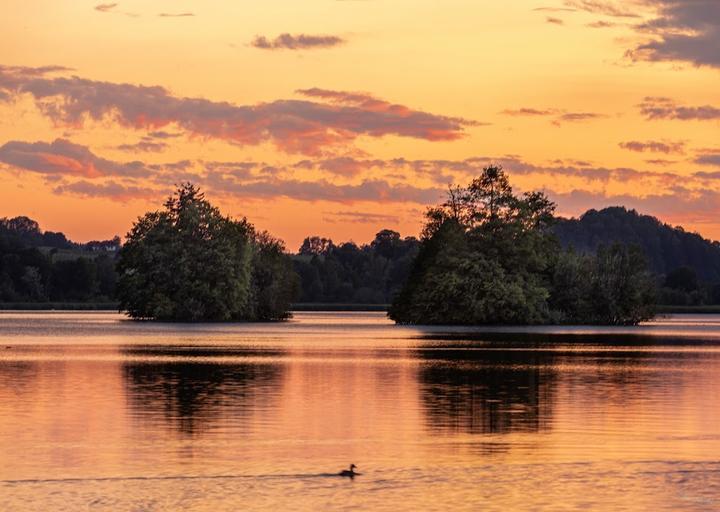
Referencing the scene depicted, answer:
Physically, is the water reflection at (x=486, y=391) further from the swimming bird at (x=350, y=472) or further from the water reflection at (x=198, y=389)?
the swimming bird at (x=350, y=472)

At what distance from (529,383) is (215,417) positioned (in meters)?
20.0

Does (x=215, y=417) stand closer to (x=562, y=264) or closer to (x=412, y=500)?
(x=412, y=500)

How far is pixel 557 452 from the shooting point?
33.2m

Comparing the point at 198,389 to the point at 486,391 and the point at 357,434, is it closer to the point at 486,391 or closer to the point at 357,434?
the point at 486,391

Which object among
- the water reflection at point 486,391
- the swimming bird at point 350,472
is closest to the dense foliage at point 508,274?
the water reflection at point 486,391

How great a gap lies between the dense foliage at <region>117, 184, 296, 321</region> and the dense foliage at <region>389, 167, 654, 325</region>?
764 inches

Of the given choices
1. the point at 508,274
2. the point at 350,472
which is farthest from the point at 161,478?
the point at 508,274

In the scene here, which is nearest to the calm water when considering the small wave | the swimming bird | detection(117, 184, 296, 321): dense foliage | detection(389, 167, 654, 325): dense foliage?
the small wave

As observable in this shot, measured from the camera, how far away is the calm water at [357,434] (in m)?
26.5

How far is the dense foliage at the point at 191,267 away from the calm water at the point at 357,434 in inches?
3193

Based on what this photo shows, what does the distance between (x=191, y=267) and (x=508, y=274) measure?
126 feet

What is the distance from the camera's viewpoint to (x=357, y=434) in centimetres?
3728

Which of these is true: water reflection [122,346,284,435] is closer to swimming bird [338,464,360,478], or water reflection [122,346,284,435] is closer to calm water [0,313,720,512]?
calm water [0,313,720,512]

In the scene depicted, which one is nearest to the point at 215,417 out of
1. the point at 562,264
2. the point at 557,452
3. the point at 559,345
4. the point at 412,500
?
the point at 557,452
